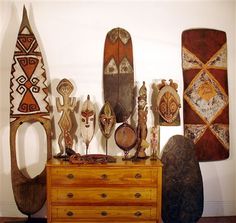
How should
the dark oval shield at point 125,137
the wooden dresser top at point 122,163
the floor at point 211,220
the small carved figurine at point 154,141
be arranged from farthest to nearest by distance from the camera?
the floor at point 211,220
the small carved figurine at point 154,141
the dark oval shield at point 125,137
the wooden dresser top at point 122,163

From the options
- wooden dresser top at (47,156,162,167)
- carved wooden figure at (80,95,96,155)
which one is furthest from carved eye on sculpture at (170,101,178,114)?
carved wooden figure at (80,95,96,155)

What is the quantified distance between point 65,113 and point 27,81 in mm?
507

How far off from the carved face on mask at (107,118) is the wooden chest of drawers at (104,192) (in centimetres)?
37

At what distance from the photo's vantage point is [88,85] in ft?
9.55

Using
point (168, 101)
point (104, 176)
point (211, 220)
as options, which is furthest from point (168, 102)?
point (211, 220)

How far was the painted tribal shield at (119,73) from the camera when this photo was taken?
2838mm

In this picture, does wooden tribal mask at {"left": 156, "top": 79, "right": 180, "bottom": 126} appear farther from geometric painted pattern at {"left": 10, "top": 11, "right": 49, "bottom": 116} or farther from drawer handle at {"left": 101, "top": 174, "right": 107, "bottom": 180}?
geometric painted pattern at {"left": 10, "top": 11, "right": 49, "bottom": 116}

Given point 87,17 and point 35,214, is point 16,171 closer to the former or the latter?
point 35,214

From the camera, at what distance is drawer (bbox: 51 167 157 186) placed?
247 cm

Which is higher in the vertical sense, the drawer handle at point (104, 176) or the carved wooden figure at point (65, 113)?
the carved wooden figure at point (65, 113)

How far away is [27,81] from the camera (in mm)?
2777

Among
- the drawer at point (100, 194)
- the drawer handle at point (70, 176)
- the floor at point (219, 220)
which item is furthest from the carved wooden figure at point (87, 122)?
the floor at point (219, 220)

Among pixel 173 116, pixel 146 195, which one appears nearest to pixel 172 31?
pixel 173 116

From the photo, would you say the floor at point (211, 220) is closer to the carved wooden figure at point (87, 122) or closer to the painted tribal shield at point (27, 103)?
the painted tribal shield at point (27, 103)
